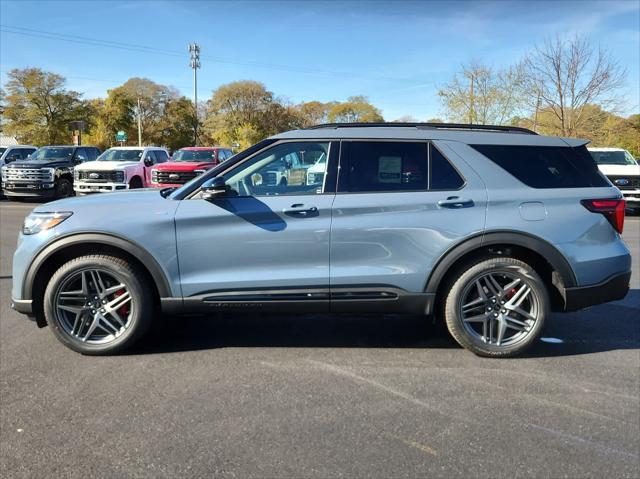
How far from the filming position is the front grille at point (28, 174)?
1781cm

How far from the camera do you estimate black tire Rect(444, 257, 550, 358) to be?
13.6ft

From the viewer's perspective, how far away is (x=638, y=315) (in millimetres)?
5410

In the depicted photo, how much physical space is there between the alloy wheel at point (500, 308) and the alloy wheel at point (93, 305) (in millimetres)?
2650

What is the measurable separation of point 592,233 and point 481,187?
92 centimetres

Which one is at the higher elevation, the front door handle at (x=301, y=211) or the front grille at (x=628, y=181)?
the front grille at (x=628, y=181)

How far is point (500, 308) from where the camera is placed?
422cm

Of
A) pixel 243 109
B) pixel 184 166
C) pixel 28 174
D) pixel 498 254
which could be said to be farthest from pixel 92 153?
pixel 243 109

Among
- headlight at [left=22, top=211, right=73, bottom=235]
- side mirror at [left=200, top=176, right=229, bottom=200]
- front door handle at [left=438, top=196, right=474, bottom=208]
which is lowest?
headlight at [left=22, top=211, right=73, bottom=235]

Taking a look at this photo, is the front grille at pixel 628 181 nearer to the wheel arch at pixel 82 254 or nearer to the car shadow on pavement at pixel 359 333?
the car shadow on pavement at pixel 359 333

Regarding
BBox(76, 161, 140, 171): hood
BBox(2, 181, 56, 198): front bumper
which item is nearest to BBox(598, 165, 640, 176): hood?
BBox(76, 161, 140, 171): hood

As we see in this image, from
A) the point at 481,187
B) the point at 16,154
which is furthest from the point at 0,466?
the point at 16,154

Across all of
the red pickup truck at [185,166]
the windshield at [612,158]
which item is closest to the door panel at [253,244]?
the red pickup truck at [185,166]

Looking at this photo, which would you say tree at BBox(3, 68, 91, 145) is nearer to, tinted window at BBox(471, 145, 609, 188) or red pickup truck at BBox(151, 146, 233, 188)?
A: red pickup truck at BBox(151, 146, 233, 188)

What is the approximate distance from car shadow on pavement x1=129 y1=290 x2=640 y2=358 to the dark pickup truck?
15.1 metres
